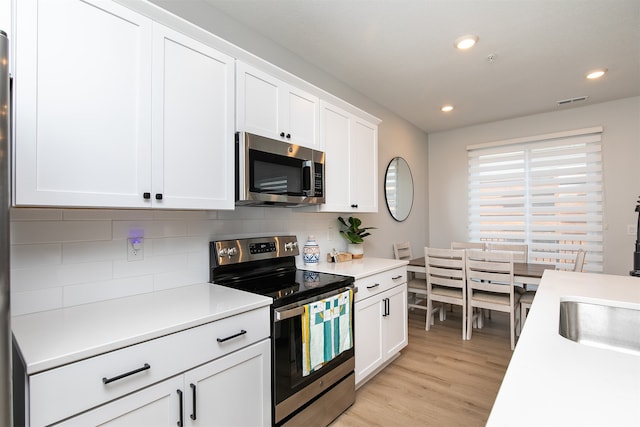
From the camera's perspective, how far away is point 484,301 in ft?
10.4

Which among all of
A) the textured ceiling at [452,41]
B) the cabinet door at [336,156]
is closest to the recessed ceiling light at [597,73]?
the textured ceiling at [452,41]

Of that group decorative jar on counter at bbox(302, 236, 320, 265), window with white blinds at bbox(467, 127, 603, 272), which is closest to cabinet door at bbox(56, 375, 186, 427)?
decorative jar on counter at bbox(302, 236, 320, 265)

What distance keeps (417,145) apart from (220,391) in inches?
169

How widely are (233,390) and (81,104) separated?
1.36 metres

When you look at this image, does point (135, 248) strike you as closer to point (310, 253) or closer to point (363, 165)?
point (310, 253)

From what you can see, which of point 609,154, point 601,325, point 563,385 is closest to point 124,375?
point 563,385

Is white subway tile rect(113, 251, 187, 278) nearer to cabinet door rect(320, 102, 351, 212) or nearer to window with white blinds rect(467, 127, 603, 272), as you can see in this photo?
cabinet door rect(320, 102, 351, 212)

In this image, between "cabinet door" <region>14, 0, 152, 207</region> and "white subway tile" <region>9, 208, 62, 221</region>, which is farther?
"white subway tile" <region>9, 208, 62, 221</region>

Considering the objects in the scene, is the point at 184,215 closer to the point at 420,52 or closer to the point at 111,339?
the point at 111,339

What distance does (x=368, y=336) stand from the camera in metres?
2.34

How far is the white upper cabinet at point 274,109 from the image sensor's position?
182 cm

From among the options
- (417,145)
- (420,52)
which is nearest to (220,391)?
(420,52)

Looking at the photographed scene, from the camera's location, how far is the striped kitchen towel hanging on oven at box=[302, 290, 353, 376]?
1737 millimetres

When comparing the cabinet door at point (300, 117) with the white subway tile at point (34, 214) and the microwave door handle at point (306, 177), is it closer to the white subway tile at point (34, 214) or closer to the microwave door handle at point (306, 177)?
the microwave door handle at point (306, 177)
